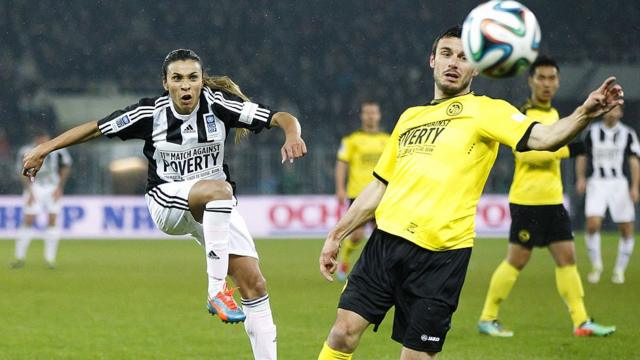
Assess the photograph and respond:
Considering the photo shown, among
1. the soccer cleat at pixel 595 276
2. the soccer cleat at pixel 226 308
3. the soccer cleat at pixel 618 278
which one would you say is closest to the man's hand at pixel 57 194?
the soccer cleat at pixel 595 276

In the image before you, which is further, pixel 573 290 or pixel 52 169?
pixel 52 169

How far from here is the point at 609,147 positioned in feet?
44.9

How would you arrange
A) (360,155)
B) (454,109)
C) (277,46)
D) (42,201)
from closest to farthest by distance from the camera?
(454,109) < (360,155) < (42,201) < (277,46)

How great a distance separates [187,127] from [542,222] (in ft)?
12.2

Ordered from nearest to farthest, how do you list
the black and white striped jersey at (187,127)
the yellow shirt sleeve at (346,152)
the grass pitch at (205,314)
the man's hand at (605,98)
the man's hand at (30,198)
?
the man's hand at (605,98)
the black and white striped jersey at (187,127)
the grass pitch at (205,314)
the yellow shirt sleeve at (346,152)
the man's hand at (30,198)

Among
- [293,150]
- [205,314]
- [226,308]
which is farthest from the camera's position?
[205,314]

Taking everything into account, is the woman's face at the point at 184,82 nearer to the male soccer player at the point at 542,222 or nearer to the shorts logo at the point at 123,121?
the shorts logo at the point at 123,121

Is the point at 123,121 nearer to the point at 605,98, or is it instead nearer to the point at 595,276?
the point at 605,98

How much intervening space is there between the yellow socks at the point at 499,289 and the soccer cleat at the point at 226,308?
3.40 m

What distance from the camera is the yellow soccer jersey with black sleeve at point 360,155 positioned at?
13742 millimetres

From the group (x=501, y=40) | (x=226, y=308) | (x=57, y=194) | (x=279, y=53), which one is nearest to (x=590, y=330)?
(x=226, y=308)

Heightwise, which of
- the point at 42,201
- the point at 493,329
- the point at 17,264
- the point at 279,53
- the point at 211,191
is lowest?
the point at 17,264

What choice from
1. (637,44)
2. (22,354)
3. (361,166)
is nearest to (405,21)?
(637,44)

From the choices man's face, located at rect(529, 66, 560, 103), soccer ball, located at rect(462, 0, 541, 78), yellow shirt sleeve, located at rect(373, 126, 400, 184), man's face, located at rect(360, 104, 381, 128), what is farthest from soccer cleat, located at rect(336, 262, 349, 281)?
soccer ball, located at rect(462, 0, 541, 78)
